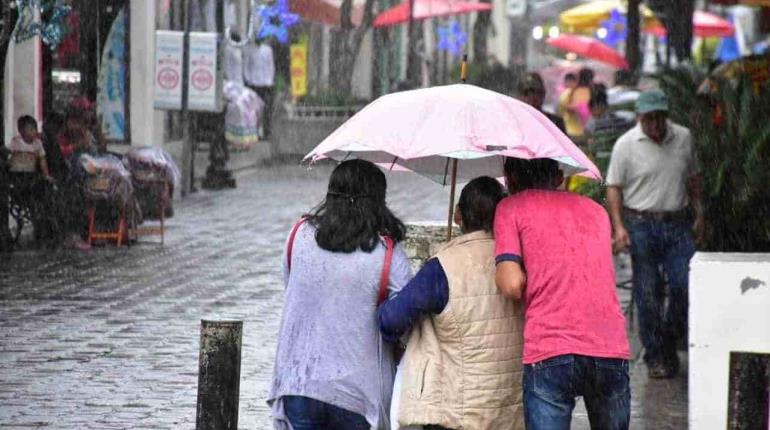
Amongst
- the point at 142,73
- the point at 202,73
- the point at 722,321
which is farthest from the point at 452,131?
the point at 142,73

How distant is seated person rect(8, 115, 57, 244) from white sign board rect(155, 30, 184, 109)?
634 centimetres

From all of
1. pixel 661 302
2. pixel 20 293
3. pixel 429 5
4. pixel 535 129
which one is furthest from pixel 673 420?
pixel 429 5

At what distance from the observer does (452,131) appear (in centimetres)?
575

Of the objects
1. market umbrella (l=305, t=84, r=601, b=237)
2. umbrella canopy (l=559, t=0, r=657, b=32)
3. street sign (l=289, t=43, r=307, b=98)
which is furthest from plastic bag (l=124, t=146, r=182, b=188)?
umbrella canopy (l=559, t=0, r=657, b=32)

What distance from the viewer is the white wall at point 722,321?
6.69m

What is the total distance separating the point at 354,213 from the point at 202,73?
1749 centimetres

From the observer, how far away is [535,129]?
5836mm

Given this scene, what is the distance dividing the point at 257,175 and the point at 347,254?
23.0m

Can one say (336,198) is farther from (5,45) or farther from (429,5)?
(429,5)

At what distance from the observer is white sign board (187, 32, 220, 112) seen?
22.6 metres

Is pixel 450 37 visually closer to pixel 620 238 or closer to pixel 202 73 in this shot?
pixel 202 73

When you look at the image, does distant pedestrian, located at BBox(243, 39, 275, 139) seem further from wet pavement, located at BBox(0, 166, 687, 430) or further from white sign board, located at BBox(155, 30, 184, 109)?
wet pavement, located at BBox(0, 166, 687, 430)

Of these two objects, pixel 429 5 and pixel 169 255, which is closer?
pixel 169 255

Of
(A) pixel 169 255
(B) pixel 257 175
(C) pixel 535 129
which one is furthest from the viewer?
(B) pixel 257 175
